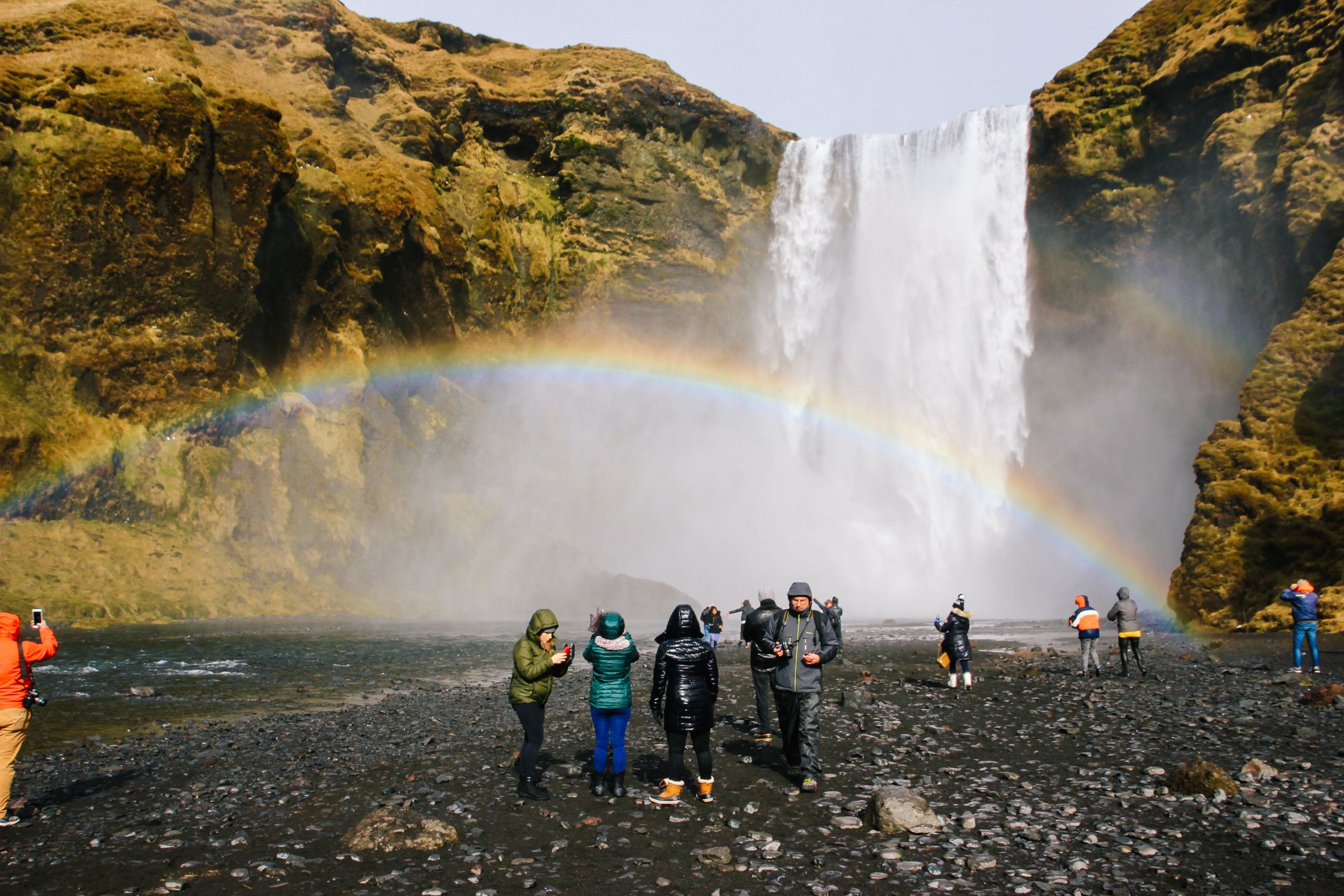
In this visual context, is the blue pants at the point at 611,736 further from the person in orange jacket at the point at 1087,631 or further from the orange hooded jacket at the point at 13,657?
the person in orange jacket at the point at 1087,631

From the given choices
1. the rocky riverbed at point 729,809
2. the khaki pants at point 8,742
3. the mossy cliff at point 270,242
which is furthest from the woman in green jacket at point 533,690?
the mossy cliff at point 270,242

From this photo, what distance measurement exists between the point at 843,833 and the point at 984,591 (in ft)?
165

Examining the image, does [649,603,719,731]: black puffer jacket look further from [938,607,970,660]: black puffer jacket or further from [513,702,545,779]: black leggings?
[938,607,970,660]: black puffer jacket

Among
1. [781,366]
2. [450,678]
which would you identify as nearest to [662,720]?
[450,678]

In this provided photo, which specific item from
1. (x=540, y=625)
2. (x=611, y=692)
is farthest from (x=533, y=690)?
(x=611, y=692)

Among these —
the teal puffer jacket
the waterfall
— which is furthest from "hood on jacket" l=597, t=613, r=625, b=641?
the waterfall

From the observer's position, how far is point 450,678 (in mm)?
19469

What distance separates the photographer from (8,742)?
7539mm

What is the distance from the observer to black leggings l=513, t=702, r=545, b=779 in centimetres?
848

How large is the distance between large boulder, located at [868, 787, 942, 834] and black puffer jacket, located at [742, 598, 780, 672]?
1.83 meters

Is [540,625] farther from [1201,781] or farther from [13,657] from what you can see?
[1201,781]

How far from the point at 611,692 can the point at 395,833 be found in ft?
7.71

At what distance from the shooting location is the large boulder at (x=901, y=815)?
7.10 metres

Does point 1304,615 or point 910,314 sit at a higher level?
point 910,314
